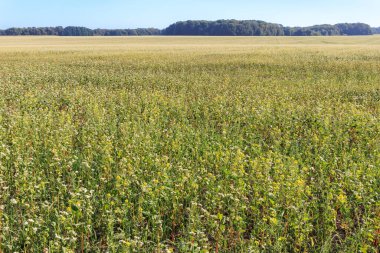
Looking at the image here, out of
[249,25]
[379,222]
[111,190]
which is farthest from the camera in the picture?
[249,25]

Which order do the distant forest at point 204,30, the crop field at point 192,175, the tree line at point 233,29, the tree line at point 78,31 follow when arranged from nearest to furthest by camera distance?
the crop field at point 192,175 → the tree line at point 233,29 → the distant forest at point 204,30 → the tree line at point 78,31

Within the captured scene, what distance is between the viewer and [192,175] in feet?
21.7

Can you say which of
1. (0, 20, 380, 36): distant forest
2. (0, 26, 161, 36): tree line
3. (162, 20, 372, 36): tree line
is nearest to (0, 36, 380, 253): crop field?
(162, 20, 372, 36): tree line

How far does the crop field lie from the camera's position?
491 centimetres

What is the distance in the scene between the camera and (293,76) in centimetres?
2292

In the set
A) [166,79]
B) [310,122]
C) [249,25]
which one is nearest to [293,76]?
[166,79]

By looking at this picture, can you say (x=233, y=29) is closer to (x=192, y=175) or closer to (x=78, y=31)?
(x=78, y=31)

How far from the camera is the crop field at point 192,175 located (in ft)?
16.1

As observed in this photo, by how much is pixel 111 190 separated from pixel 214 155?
7.90ft

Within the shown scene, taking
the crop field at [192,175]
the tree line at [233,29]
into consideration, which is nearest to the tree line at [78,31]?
the tree line at [233,29]

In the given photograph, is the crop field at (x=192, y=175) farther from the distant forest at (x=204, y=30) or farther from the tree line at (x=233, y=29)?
the distant forest at (x=204, y=30)

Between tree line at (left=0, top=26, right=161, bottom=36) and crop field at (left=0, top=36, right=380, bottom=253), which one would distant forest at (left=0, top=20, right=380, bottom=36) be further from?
crop field at (left=0, top=36, right=380, bottom=253)

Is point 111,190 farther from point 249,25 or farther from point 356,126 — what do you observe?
point 249,25

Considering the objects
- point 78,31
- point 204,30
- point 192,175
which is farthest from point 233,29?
point 192,175
